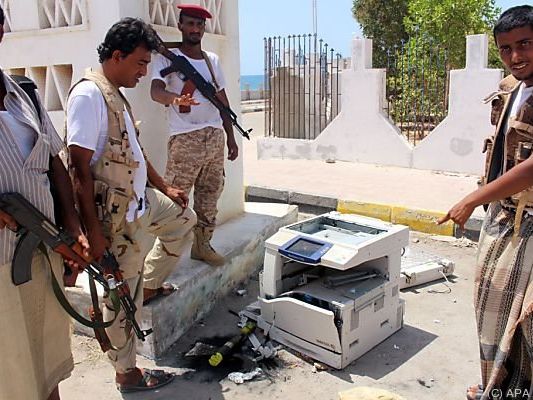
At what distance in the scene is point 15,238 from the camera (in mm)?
2062

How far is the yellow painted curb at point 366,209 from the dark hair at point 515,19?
398cm

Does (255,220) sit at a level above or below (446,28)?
below

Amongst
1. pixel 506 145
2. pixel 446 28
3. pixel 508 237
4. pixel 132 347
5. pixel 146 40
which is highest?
pixel 446 28

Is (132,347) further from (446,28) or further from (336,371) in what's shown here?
(446,28)

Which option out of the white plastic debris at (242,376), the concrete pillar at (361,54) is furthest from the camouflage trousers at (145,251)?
the concrete pillar at (361,54)

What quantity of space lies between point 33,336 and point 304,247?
1.61 m

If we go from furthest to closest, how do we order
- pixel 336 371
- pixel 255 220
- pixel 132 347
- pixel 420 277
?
pixel 255 220
pixel 420 277
pixel 336 371
pixel 132 347

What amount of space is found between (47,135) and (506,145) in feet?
6.27

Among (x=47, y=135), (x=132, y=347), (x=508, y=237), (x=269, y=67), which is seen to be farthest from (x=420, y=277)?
(x=269, y=67)

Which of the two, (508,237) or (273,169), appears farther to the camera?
(273,169)

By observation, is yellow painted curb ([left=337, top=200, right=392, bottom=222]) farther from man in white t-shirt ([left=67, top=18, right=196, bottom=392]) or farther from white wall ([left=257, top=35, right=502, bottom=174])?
man in white t-shirt ([left=67, top=18, right=196, bottom=392])

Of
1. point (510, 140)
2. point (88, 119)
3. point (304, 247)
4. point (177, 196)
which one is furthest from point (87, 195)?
point (510, 140)

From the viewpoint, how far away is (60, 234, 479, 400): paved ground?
10.2 ft

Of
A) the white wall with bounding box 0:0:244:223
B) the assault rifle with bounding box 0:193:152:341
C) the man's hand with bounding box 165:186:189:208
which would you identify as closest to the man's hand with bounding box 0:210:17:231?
the assault rifle with bounding box 0:193:152:341
